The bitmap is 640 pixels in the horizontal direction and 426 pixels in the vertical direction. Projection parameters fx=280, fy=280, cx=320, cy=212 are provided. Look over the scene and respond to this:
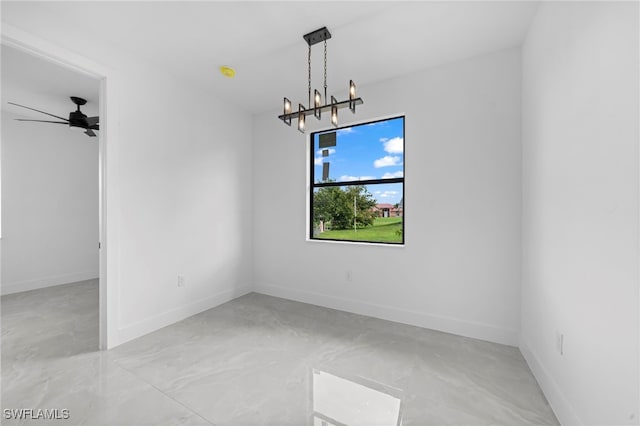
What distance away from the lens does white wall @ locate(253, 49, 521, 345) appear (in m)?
2.49

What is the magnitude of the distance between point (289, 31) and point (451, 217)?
7.26 ft

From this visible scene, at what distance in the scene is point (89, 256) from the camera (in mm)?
4930

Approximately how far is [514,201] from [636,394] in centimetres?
175

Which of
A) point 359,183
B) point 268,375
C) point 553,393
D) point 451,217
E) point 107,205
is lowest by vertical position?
point 268,375

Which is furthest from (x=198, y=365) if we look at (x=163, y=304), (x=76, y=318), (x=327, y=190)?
(x=327, y=190)

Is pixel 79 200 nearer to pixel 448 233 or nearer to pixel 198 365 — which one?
pixel 198 365

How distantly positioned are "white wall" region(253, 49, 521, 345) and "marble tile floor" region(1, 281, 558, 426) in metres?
0.27

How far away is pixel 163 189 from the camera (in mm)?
2932

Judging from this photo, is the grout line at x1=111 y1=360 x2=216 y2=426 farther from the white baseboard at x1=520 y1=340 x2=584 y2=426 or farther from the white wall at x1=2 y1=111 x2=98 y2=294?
the white wall at x1=2 y1=111 x2=98 y2=294

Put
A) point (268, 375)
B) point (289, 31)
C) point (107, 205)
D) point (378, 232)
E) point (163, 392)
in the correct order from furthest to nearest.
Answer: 1. point (378, 232)
2. point (107, 205)
3. point (289, 31)
4. point (268, 375)
5. point (163, 392)

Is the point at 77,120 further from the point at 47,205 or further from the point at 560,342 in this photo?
the point at 560,342

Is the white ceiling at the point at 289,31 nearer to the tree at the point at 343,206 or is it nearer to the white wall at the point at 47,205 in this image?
the tree at the point at 343,206

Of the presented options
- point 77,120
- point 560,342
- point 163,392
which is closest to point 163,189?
point 77,120

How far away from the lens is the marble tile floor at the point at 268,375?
164 centimetres
